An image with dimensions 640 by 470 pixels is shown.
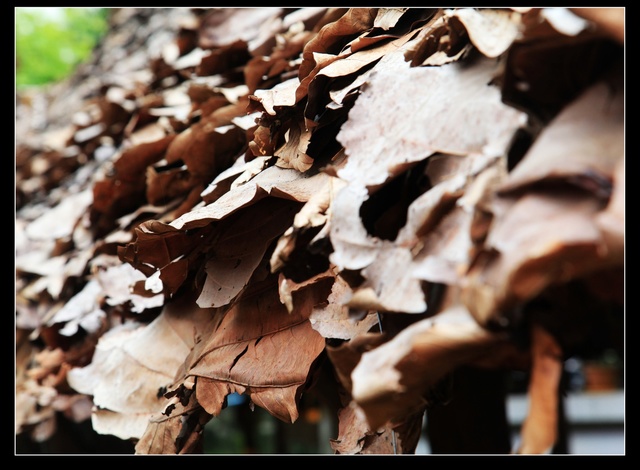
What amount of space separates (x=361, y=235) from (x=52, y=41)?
17.9ft

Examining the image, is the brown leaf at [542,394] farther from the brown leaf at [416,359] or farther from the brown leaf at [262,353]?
the brown leaf at [262,353]

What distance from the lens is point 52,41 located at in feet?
16.9

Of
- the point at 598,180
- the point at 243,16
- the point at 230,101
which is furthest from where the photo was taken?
the point at 243,16

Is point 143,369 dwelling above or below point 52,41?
above

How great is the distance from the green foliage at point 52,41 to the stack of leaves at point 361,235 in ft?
13.8

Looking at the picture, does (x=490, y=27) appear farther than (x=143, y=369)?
No

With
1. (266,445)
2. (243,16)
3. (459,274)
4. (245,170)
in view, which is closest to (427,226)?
(459,274)

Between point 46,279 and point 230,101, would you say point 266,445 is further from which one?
point 230,101

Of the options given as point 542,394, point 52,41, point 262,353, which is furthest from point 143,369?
point 52,41

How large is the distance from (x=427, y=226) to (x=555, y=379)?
0.48 ft

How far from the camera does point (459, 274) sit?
1.32ft

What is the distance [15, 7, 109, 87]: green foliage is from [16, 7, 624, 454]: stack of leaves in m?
4.21

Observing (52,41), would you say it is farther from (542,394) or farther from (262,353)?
(542,394)

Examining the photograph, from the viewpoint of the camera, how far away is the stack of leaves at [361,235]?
0.40m
